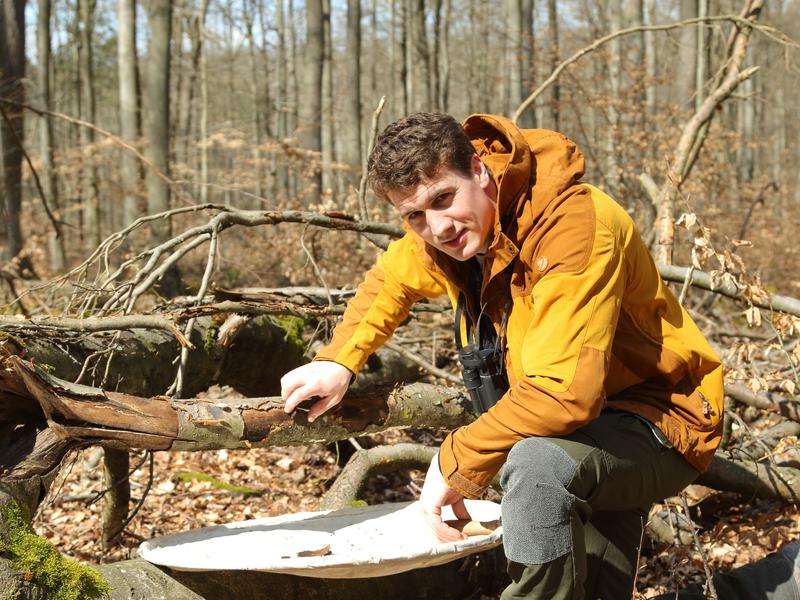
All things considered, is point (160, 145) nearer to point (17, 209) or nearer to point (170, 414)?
point (17, 209)

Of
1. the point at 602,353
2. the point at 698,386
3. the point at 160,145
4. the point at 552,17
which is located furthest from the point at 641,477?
the point at 552,17

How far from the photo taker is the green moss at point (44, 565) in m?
2.12

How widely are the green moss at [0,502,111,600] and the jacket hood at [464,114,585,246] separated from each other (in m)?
1.59

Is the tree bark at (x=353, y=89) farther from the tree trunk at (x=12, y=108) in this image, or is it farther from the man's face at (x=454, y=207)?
the man's face at (x=454, y=207)

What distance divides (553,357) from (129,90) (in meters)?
12.0

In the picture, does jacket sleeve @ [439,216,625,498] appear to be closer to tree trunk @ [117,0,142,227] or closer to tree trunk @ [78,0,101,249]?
tree trunk @ [117,0,142,227]

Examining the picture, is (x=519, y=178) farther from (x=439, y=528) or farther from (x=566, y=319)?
(x=439, y=528)

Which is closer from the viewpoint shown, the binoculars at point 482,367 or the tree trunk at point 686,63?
the binoculars at point 482,367

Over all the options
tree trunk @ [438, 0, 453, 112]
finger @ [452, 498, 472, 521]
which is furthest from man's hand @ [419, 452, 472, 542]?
tree trunk @ [438, 0, 453, 112]

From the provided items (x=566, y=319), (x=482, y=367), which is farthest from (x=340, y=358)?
(x=566, y=319)

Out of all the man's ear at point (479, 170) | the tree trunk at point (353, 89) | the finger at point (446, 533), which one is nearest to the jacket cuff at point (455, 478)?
the finger at point (446, 533)

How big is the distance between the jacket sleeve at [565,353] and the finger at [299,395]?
2.30ft

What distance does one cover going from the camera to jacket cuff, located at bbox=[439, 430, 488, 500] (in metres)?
2.26

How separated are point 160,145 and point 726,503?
9.90 metres
